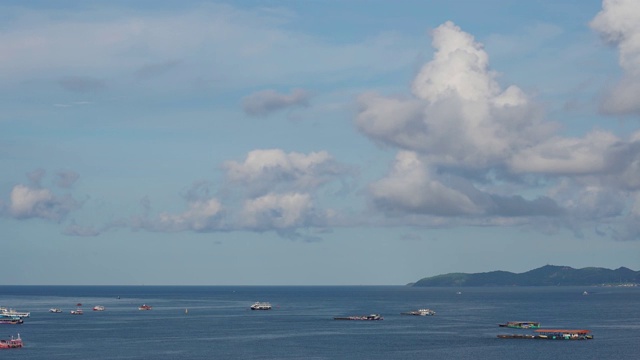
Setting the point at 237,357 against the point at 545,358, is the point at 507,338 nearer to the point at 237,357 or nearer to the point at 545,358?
the point at 545,358

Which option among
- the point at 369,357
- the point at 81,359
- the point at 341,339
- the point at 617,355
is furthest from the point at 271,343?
the point at 617,355

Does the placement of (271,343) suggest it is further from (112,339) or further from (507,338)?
(507,338)

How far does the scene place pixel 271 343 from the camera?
7421 inches

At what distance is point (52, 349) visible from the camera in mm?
179750

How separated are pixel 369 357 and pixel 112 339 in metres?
66.2

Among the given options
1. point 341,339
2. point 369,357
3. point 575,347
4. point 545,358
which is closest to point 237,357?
point 369,357

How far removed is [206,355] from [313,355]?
20.0m

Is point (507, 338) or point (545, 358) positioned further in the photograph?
point (507, 338)

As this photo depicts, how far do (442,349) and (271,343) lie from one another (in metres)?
36.5

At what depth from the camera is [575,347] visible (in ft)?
598

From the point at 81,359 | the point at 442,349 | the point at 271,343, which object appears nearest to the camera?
the point at 81,359

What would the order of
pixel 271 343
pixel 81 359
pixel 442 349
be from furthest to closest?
pixel 271 343 < pixel 442 349 < pixel 81 359

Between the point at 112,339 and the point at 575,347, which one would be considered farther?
the point at 112,339

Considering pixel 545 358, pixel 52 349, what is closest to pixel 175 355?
pixel 52 349
